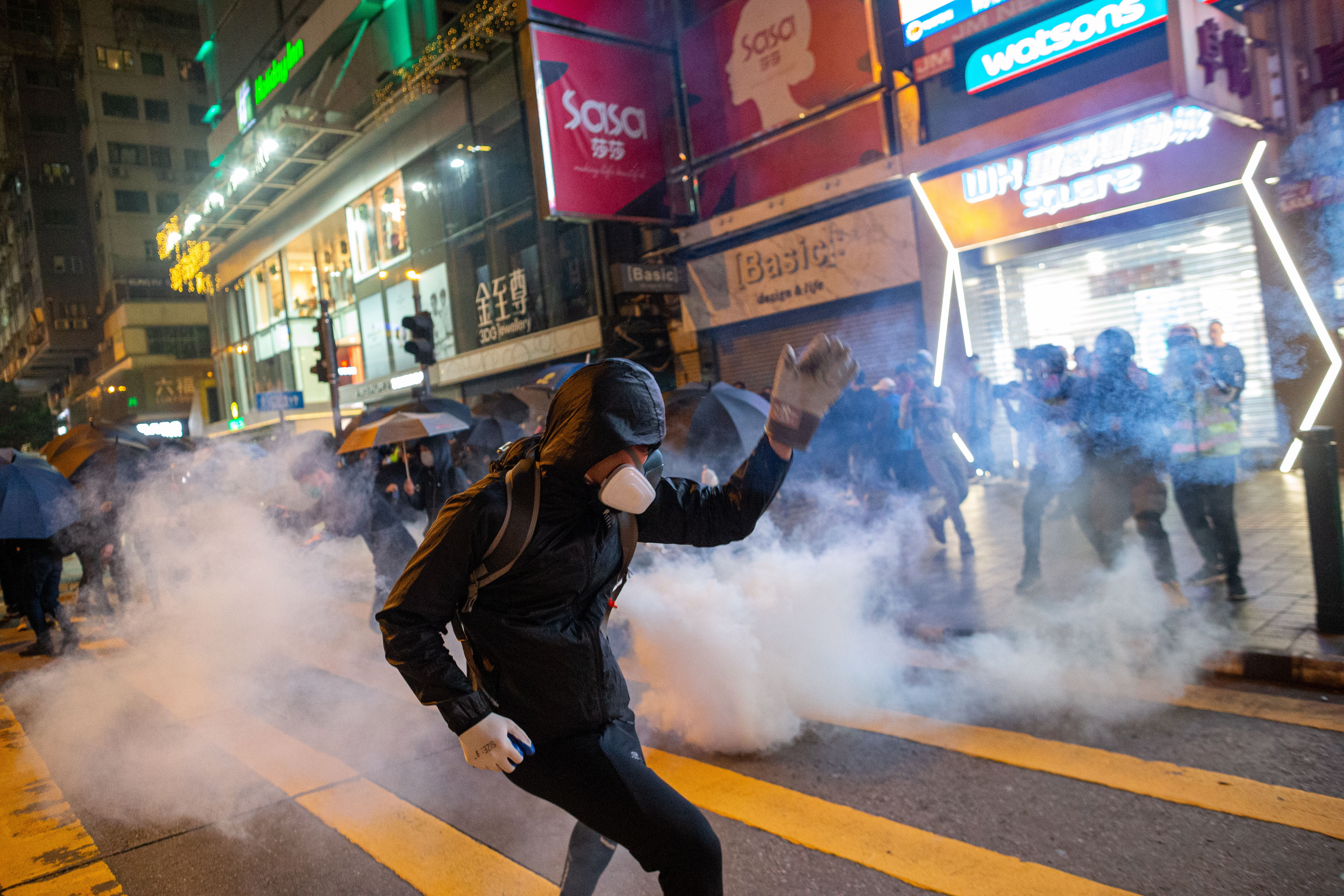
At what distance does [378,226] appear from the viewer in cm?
2189

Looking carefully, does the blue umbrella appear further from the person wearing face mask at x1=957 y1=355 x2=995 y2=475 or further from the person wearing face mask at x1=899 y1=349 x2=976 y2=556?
the person wearing face mask at x1=957 y1=355 x2=995 y2=475

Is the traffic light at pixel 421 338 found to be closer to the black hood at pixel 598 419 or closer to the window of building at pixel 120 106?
the black hood at pixel 598 419

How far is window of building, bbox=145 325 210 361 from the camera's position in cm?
4456

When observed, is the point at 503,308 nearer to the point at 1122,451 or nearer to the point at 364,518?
Result: the point at 364,518

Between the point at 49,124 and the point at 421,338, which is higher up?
the point at 49,124

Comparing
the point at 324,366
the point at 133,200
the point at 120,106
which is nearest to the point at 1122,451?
the point at 324,366

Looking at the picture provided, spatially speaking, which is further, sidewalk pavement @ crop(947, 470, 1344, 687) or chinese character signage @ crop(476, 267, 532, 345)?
chinese character signage @ crop(476, 267, 532, 345)

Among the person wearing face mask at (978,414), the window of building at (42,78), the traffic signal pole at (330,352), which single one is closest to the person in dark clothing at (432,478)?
the person wearing face mask at (978,414)

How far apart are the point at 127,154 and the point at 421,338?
1790 inches

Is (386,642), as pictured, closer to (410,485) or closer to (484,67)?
(410,485)

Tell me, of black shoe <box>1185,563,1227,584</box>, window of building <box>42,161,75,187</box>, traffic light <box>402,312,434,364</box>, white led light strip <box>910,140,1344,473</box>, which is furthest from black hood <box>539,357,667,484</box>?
window of building <box>42,161,75,187</box>

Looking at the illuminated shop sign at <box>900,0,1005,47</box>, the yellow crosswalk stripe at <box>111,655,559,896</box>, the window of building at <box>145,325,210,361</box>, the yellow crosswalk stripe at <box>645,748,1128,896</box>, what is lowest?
the yellow crosswalk stripe at <box>645,748,1128,896</box>

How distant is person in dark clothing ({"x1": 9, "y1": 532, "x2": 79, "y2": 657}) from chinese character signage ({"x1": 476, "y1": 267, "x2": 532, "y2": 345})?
10.8 meters

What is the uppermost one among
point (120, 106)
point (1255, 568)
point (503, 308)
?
point (120, 106)
